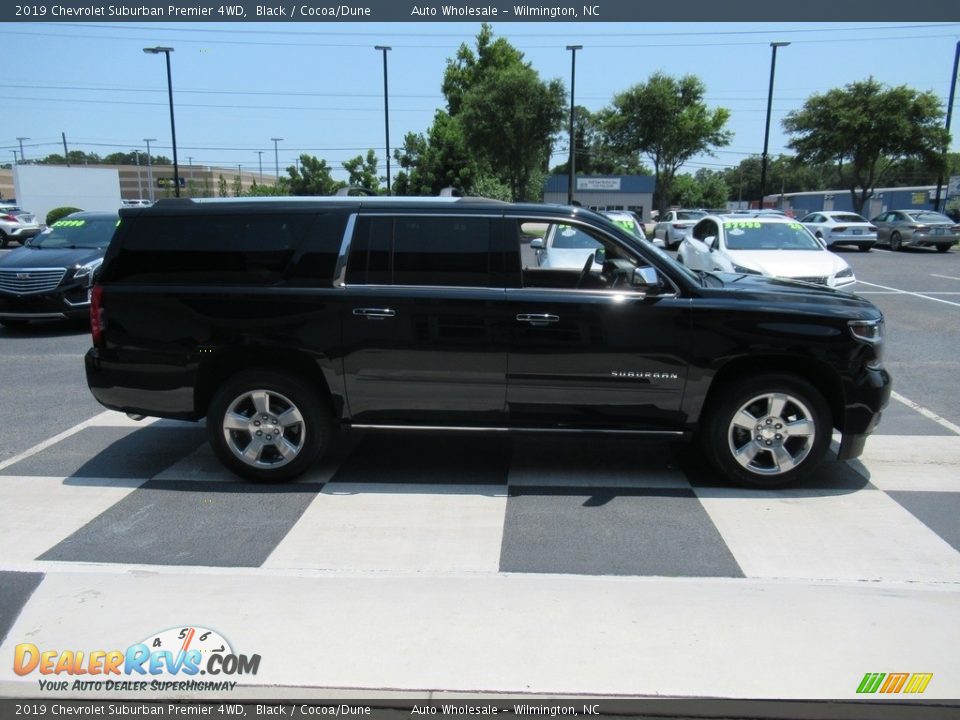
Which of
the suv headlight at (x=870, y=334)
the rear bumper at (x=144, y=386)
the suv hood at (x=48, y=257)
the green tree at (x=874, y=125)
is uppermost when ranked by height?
the green tree at (x=874, y=125)

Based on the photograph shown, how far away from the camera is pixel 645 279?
16.7 ft

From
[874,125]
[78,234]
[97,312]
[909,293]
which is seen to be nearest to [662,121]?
[874,125]

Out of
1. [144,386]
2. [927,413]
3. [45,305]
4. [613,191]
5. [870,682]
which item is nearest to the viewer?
[870,682]

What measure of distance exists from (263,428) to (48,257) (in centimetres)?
831

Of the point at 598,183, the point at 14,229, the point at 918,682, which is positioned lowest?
the point at 14,229

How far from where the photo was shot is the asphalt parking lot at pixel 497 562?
3.26 m

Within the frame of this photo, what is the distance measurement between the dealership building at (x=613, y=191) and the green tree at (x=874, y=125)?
2436cm

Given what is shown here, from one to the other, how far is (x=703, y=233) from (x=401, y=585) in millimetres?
12239

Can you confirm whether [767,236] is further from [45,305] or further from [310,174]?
[310,174]

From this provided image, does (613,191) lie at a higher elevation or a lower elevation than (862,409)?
higher

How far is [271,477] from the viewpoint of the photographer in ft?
17.8

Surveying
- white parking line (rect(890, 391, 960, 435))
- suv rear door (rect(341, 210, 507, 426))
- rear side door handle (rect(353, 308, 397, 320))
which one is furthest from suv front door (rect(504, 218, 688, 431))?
white parking line (rect(890, 391, 960, 435))

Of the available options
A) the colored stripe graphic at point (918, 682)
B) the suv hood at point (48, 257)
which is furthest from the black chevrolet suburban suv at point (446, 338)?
the suv hood at point (48, 257)

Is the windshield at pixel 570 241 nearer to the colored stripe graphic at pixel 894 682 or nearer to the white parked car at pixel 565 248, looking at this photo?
the white parked car at pixel 565 248
